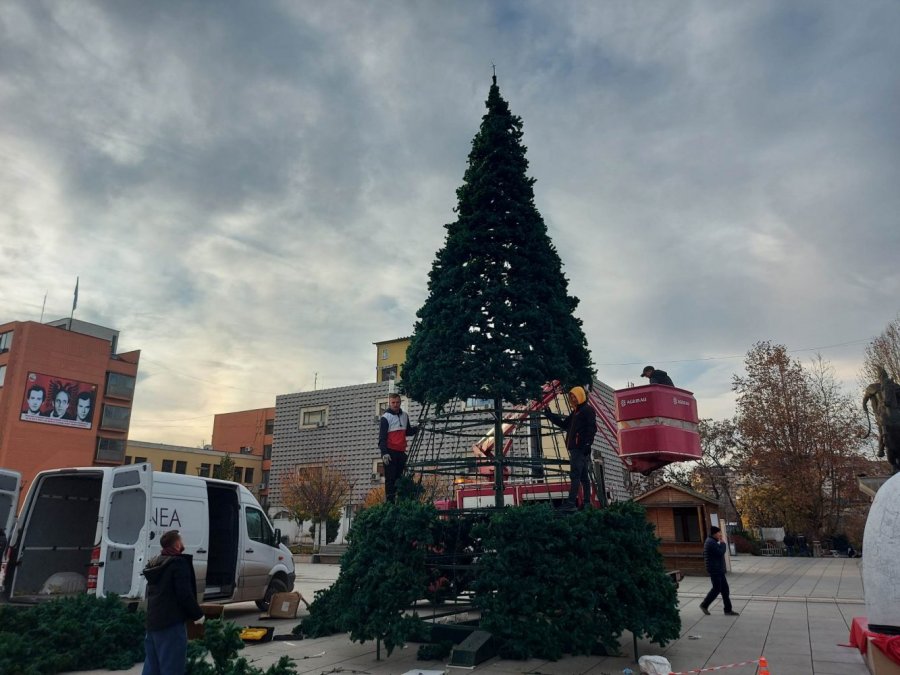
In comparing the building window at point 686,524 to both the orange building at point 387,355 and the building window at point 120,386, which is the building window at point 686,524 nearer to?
the orange building at point 387,355

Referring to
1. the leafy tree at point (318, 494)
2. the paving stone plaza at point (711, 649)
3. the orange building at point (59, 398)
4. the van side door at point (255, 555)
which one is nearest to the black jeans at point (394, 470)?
the paving stone plaza at point (711, 649)

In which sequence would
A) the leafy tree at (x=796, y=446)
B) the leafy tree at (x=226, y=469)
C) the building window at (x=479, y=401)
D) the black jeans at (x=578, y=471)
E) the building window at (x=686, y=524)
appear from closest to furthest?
the black jeans at (x=578, y=471), the building window at (x=479, y=401), the building window at (x=686, y=524), the leafy tree at (x=796, y=446), the leafy tree at (x=226, y=469)

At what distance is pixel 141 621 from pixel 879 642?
850 cm

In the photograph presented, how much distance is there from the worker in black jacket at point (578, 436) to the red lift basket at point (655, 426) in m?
0.45

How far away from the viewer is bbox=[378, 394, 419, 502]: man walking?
888 cm

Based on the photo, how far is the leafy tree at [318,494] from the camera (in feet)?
124

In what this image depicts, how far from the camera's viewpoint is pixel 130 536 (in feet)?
30.1

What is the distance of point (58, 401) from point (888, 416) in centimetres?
5110

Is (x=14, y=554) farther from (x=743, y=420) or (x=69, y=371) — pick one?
(x=69, y=371)

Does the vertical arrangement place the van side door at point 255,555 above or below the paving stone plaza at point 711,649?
above

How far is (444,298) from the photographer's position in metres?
9.07

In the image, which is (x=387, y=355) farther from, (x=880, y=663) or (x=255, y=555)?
(x=880, y=663)

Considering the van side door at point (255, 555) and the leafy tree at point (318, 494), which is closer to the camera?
the van side door at point (255, 555)

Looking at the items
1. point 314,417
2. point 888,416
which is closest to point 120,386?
point 314,417
